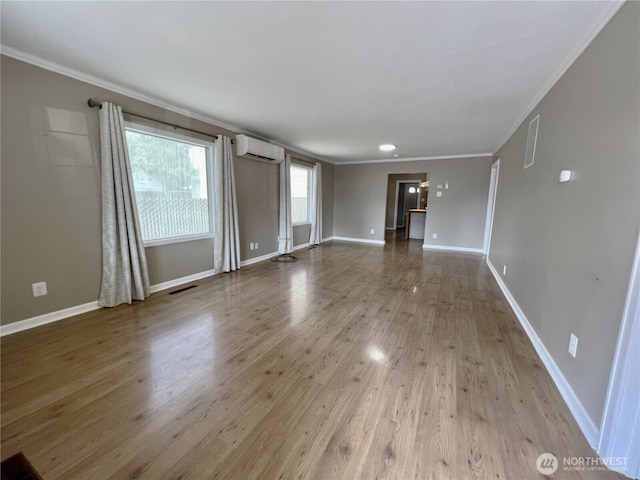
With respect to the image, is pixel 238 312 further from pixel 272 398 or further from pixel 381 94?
pixel 381 94

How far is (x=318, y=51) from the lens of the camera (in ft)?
6.43

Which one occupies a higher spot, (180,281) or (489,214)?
(489,214)

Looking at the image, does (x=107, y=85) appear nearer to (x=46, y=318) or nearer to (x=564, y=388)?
(x=46, y=318)

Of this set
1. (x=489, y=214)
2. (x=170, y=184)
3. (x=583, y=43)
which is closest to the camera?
(x=583, y=43)

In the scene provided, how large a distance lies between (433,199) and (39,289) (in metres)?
6.96

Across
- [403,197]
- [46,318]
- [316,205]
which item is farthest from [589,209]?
[403,197]

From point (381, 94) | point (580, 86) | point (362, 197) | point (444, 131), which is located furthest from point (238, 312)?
point (362, 197)

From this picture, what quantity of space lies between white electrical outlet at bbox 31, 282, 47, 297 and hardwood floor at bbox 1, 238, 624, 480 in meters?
0.34

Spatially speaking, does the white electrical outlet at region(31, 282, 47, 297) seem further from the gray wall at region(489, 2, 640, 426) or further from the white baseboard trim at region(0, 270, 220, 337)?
the gray wall at region(489, 2, 640, 426)

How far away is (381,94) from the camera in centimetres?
272

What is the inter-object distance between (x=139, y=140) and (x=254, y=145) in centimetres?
166

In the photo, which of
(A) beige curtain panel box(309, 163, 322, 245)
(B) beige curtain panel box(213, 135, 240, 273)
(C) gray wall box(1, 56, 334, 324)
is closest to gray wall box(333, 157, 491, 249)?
(A) beige curtain panel box(309, 163, 322, 245)

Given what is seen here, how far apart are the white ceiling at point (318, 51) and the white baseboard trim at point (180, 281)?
222 centimetres

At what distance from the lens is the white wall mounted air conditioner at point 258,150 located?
4.16m
